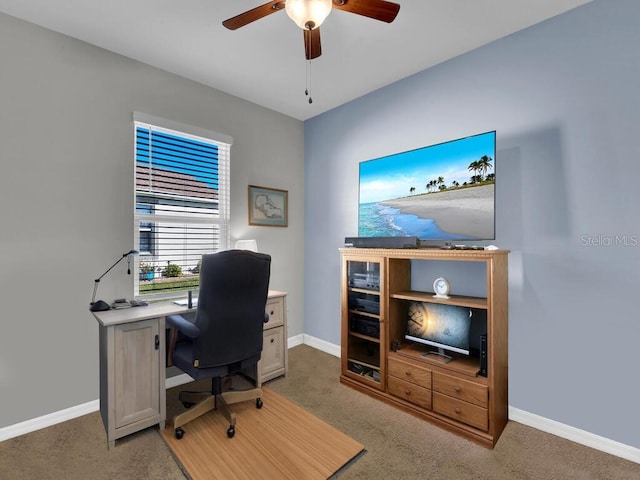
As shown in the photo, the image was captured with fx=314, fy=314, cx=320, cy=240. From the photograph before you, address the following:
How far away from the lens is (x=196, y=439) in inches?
80.3

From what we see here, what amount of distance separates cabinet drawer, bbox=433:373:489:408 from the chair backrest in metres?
1.34

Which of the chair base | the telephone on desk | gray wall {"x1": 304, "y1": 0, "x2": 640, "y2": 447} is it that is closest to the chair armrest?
the telephone on desk

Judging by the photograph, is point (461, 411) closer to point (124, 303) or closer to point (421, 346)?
point (421, 346)

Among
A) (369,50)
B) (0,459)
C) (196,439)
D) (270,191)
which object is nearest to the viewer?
(0,459)

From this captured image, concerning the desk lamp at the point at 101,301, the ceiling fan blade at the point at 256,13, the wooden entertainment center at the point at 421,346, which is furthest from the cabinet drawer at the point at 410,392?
the ceiling fan blade at the point at 256,13

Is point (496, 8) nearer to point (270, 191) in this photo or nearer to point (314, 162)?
point (314, 162)

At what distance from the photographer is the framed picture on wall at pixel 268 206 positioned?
3.44 metres

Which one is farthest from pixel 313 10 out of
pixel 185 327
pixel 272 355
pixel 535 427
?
pixel 535 427

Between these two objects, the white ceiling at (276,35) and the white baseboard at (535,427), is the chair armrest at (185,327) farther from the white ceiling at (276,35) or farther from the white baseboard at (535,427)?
the white ceiling at (276,35)

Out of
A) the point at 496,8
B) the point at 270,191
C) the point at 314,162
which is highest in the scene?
the point at 496,8

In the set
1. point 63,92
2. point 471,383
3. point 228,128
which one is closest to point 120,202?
point 63,92

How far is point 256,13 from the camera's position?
1.61 meters

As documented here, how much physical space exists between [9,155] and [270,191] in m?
2.13

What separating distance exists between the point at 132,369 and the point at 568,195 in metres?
3.11
